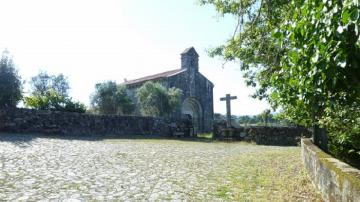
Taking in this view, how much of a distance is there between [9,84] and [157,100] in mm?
15484

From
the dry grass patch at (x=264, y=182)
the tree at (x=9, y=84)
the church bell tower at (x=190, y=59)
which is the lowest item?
the dry grass patch at (x=264, y=182)

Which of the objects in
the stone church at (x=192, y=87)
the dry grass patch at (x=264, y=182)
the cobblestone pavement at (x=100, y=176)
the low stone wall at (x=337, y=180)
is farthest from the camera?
the stone church at (x=192, y=87)

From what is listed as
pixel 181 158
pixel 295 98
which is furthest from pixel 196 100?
pixel 295 98

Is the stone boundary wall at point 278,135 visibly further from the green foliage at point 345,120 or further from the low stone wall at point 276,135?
the green foliage at point 345,120

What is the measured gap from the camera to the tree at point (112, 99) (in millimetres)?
34688

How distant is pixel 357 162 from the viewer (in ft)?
35.4

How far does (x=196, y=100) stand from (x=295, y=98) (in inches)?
1402


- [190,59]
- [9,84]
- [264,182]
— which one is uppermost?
[190,59]

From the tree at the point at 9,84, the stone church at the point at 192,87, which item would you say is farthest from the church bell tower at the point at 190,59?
the tree at the point at 9,84

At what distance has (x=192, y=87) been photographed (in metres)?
39.1

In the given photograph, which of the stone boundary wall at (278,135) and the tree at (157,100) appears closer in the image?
the stone boundary wall at (278,135)

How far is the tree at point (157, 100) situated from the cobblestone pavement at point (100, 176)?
21930 mm

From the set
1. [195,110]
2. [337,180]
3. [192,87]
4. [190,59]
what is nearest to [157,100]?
[192,87]

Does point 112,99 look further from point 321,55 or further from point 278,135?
point 321,55
